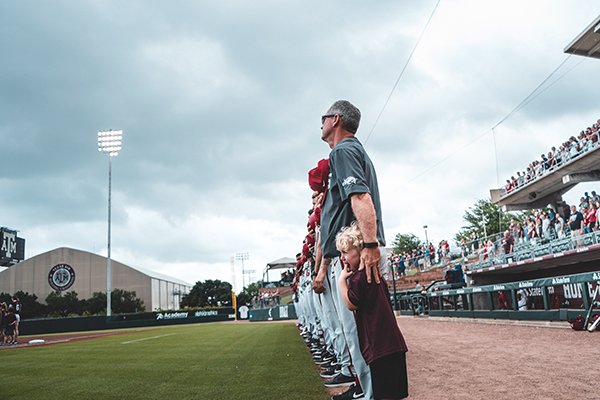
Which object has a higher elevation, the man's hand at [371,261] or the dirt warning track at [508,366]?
the man's hand at [371,261]

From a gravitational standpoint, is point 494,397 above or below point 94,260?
below

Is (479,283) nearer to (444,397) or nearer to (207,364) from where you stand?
(207,364)

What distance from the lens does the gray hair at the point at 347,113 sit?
10.3 ft

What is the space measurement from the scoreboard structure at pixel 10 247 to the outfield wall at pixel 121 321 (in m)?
12.2

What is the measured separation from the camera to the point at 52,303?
4997cm

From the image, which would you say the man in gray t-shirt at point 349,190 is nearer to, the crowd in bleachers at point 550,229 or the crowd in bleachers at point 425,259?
the crowd in bleachers at point 550,229

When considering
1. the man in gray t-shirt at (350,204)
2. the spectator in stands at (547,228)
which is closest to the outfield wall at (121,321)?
the spectator in stands at (547,228)

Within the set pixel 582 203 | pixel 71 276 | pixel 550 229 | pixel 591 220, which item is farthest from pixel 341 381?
pixel 71 276

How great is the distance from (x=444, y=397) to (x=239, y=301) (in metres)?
47.7

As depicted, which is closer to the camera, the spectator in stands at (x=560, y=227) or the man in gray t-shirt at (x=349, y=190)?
the man in gray t-shirt at (x=349, y=190)

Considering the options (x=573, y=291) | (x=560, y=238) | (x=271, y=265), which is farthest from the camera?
(x=271, y=265)

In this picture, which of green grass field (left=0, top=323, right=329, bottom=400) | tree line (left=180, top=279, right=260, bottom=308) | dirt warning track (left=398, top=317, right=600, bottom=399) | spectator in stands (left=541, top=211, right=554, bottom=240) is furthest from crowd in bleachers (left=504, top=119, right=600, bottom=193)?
tree line (left=180, top=279, right=260, bottom=308)

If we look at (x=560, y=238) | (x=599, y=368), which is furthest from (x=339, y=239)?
(x=560, y=238)

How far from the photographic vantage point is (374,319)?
2.41m
